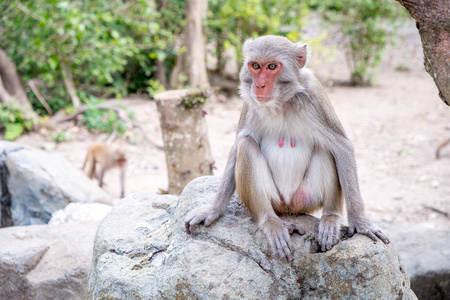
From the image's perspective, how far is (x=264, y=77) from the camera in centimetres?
347

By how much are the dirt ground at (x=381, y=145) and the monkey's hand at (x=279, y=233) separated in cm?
311

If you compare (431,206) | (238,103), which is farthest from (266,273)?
(238,103)

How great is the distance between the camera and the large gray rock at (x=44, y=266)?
14.4ft

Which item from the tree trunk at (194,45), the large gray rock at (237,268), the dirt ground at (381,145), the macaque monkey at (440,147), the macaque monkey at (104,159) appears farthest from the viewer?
the tree trunk at (194,45)

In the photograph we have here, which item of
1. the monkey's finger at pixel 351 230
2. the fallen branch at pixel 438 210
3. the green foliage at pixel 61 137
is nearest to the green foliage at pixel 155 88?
the green foliage at pixel 61 137

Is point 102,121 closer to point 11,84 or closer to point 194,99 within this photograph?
point 11,84

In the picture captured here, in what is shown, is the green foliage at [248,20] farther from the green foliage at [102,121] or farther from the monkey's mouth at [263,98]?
the monkey's mouth at [263,98]

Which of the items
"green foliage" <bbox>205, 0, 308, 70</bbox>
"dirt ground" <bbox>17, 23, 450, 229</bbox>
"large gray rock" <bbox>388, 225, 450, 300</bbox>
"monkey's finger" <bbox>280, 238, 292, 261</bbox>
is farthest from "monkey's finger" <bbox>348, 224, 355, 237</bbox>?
"green foliage" <bbox>205, 0, 308, 70</bbox>

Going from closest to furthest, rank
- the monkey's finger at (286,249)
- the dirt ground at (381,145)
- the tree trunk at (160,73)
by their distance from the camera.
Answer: the monkey's finger at (286,249), the dirt ground at (381,145), the tree trunk at (160,73)

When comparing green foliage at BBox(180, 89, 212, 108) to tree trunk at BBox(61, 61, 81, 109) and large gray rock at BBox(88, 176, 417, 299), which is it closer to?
large gray rock at BBox(88, 176, 417, 299)

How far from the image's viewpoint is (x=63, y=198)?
243 inches

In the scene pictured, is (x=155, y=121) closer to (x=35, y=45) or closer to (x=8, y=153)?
(x=35, y=45)

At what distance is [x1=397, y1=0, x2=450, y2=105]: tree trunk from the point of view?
3.40 meters

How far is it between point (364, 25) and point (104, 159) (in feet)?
28.7
